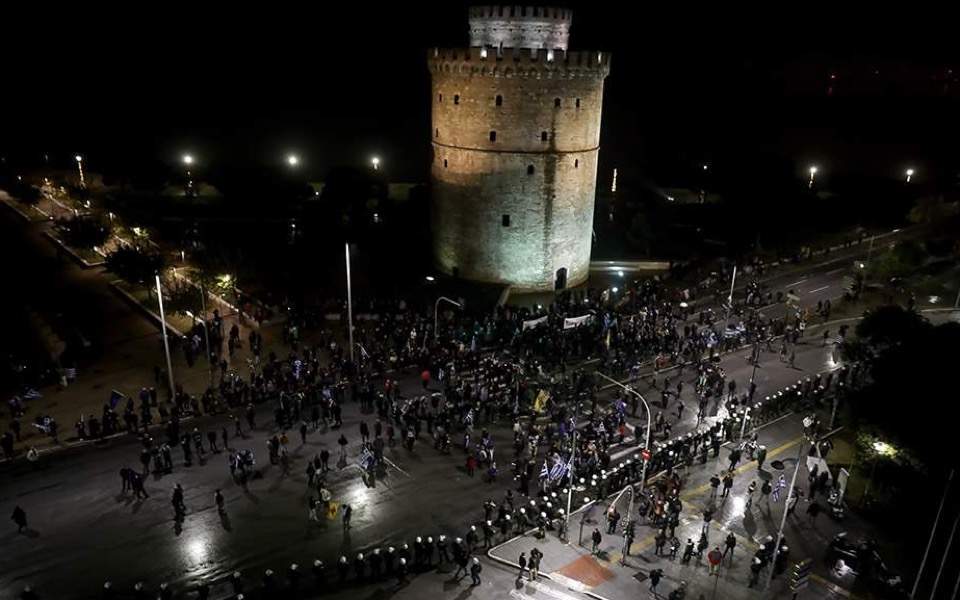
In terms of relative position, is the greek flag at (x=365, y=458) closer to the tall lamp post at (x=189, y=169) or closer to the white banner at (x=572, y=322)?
the white banner at (x=572, y=322)

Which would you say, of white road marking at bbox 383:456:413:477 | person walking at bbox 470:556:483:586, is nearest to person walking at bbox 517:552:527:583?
person walking at bbox 470:556:483:586

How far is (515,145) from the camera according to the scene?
131 ft

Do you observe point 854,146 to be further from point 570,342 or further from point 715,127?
point 570,342

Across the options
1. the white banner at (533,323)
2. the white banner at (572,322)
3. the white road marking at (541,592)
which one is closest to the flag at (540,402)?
the white banner at (533,323)

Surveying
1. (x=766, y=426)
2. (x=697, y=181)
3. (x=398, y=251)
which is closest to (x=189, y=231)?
(x=398, y=251)

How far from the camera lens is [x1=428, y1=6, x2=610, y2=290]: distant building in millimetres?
39062

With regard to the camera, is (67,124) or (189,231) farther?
(67,124)

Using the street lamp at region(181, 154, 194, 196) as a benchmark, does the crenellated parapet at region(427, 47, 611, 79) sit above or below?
above

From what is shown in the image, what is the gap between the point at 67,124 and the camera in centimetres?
7531

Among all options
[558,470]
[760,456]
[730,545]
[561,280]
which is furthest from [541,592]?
[561,280]

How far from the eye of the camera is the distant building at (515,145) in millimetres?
39062

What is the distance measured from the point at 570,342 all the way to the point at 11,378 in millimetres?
24035

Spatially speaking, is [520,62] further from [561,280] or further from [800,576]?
[800,576]

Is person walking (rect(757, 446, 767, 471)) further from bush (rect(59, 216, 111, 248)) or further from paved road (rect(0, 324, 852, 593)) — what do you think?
bush (rect(59, 216, 111, 248))
